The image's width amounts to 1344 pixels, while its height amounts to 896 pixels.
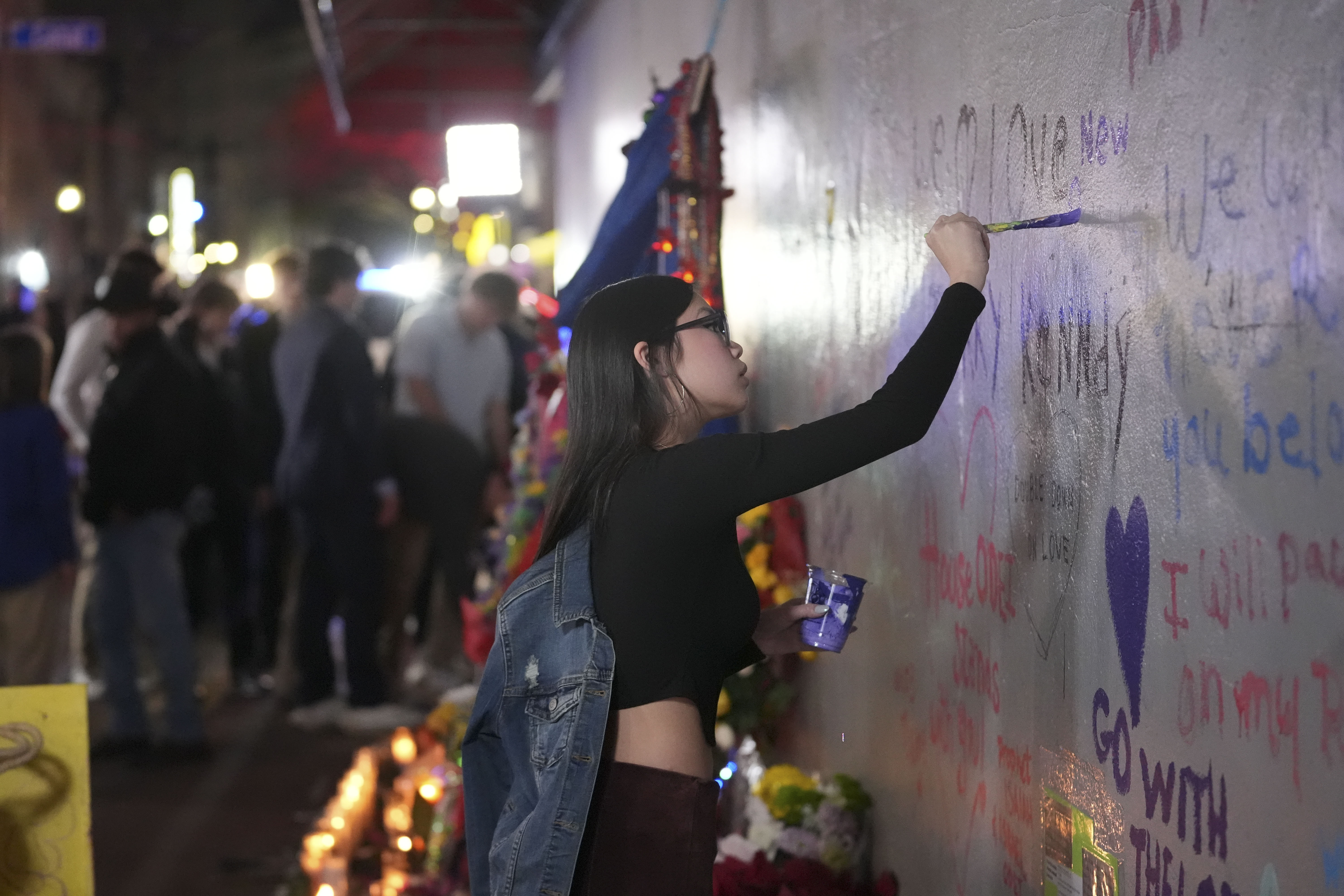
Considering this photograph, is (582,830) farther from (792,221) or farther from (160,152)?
(160,152)

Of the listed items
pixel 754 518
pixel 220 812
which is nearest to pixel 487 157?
pixel 220 812

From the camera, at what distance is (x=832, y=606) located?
243 centimetres

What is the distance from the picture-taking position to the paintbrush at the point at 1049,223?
213 cm

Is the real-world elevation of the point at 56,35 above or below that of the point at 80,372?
above

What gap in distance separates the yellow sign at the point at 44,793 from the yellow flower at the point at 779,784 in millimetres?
1482

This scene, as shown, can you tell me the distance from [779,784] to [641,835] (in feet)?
4.25

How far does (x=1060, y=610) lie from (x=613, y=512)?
712 mm

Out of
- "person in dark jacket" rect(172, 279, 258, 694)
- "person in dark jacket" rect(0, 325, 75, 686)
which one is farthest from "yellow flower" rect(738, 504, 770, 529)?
"person in dark jacket" rect(172, 279, 258, 694)

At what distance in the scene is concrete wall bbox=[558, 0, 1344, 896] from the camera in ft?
5.24

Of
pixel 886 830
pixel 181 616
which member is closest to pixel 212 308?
pixel 181 616

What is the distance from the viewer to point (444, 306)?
7.40 meters

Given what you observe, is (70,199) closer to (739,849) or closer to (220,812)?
(220,812)

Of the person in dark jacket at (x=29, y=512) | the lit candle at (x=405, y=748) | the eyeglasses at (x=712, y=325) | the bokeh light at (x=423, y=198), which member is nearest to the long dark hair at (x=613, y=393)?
the eyeglasses at (x=712, y=325)

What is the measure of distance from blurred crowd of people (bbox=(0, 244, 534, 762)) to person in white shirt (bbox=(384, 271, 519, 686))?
11 millimetres
